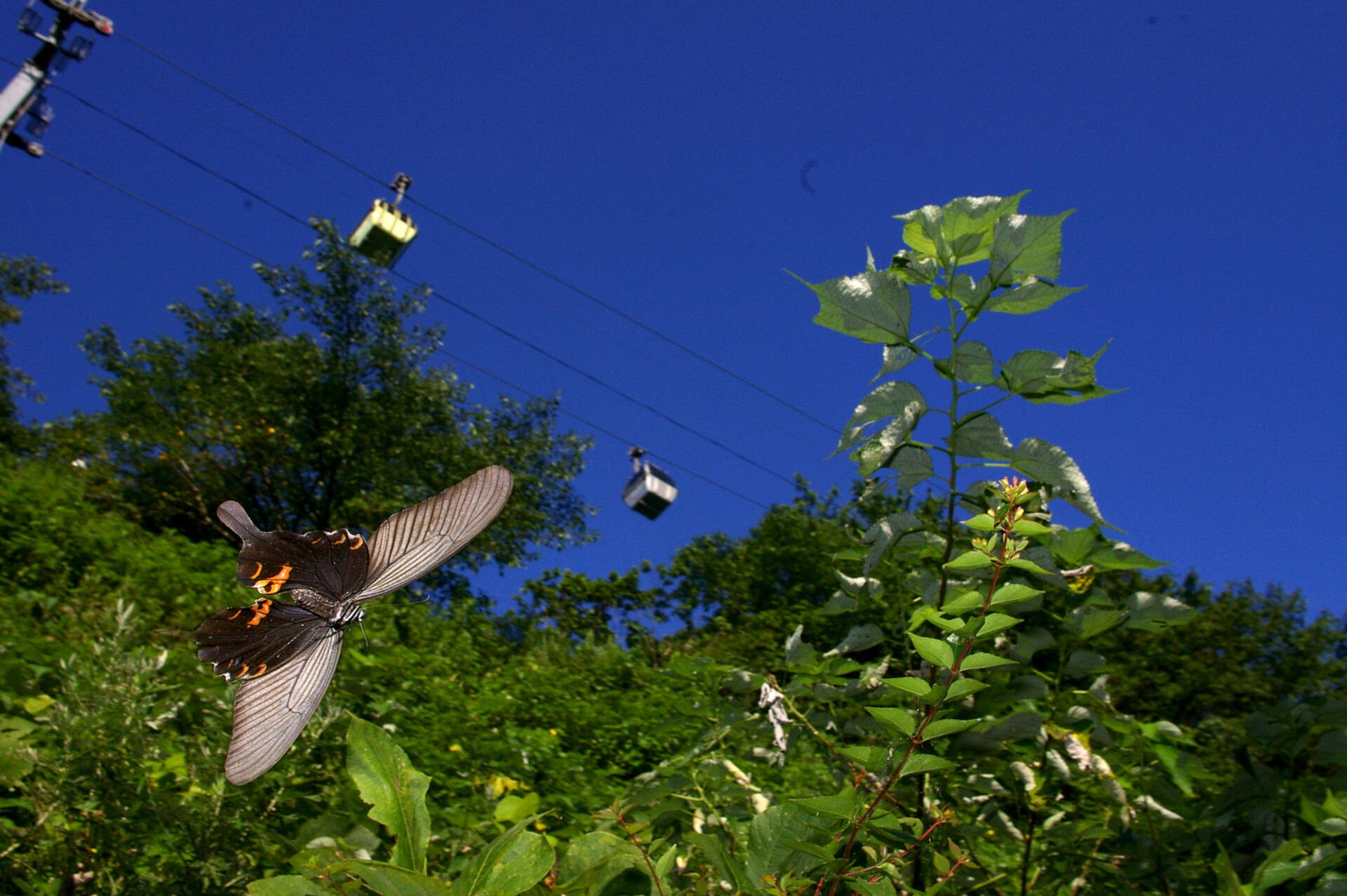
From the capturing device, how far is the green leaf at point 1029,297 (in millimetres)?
1129

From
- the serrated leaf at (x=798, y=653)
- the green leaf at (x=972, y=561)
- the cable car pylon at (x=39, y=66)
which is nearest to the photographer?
the green leaf at (x=972, y=561)

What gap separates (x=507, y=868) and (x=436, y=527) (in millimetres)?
324

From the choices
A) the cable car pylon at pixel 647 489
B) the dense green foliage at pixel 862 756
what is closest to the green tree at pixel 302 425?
the cable car pylon at pixel 647 489

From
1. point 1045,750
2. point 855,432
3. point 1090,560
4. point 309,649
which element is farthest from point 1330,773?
point 309,649

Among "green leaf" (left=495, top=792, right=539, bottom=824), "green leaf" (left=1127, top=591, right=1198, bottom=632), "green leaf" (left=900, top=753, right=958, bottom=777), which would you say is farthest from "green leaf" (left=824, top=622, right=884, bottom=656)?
"green leaf" (left=495, top=792, right=539, bottom=824)

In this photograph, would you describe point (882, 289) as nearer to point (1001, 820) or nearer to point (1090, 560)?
point (1090, 560)

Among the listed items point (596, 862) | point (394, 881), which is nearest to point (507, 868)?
point (394, 881)

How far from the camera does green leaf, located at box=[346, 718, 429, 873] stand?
817mm

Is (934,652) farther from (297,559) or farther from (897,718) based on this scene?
(297,559)

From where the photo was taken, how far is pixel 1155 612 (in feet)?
4.28

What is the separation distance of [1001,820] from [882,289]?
38.7 inches

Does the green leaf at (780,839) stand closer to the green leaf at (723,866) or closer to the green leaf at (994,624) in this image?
the green leaf at (723,866)

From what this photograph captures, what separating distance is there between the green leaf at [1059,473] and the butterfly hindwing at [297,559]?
842 millimetres

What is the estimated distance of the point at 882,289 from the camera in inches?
45.6
